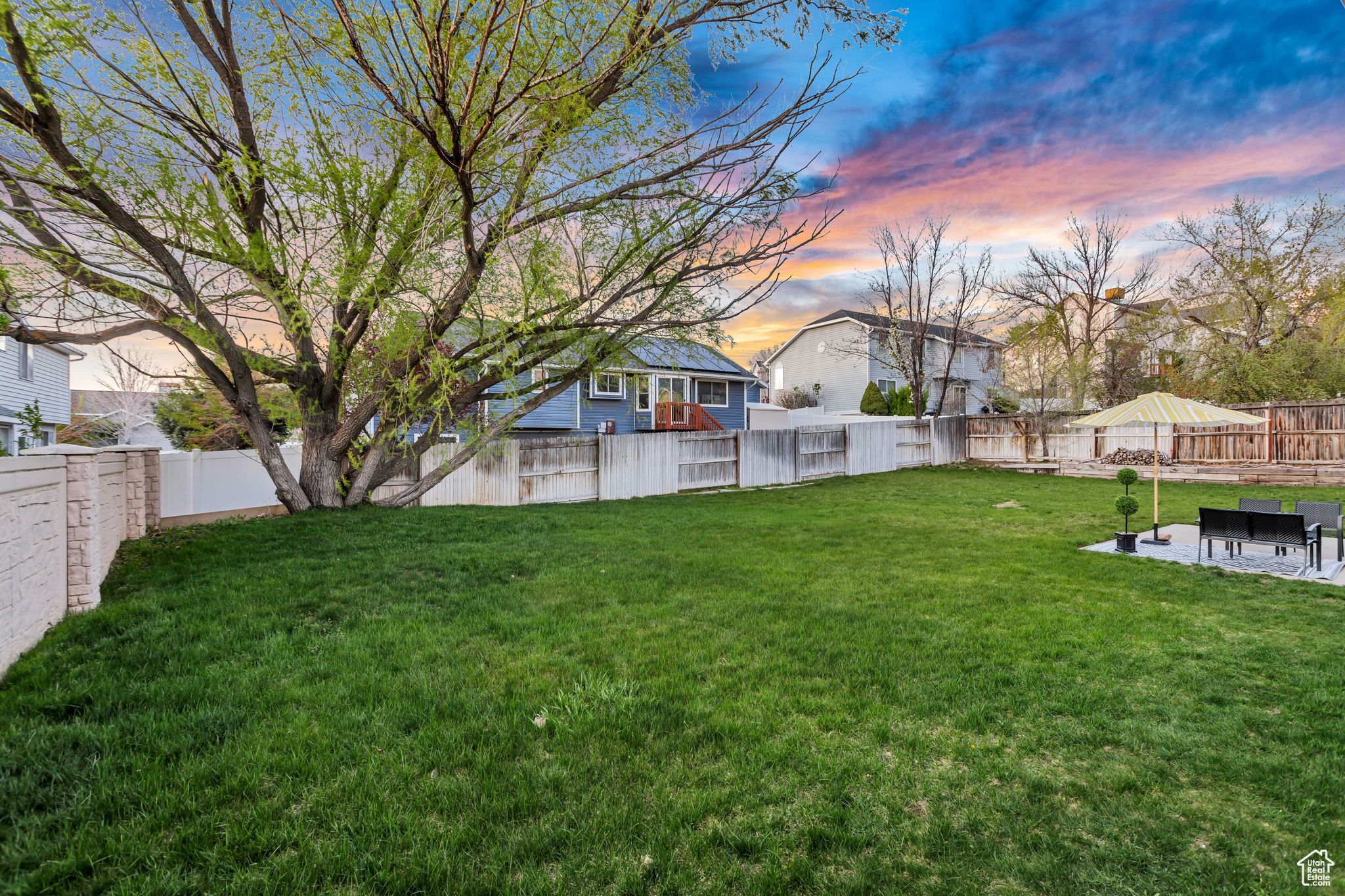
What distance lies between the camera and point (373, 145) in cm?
743

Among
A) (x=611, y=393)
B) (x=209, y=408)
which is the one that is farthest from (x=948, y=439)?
(x=209, y=408)

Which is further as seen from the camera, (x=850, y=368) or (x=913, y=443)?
(x=850, y=368)

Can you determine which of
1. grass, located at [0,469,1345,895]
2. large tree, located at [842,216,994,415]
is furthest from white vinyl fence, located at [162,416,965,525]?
grass, located at [0,469,1345,895]

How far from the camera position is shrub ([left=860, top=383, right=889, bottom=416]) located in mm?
28359

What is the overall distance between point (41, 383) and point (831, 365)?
33.7 meters

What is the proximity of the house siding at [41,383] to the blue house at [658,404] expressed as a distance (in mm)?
13438

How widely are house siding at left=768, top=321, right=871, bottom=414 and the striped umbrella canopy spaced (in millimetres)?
19858

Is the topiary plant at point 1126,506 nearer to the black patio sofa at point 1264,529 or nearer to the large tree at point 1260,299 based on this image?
the black patio sofa at point 1264,529

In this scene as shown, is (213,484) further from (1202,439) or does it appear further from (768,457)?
(1202,439)

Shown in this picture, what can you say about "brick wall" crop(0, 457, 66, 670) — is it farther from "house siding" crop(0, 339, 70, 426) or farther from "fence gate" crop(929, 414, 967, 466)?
"fence gate" crop(929, 414, 967, 466)

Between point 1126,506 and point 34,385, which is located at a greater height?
point 34,385

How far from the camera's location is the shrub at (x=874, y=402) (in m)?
28.4

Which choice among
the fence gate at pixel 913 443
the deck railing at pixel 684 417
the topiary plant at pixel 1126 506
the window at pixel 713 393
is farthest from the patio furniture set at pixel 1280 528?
the window at pixel 713 393

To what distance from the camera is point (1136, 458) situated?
56.4ft
